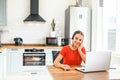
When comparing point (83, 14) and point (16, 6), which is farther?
point (16, 6)

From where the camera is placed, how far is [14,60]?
4961 millimetres

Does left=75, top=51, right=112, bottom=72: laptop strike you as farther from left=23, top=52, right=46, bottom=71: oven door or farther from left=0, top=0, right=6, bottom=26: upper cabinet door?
left=0, top=0, right=6, bottom=26: upper cabinet door

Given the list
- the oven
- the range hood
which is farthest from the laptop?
the range hood

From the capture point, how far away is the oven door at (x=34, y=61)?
5.05m

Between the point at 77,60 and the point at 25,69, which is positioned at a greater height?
the point at 77,60

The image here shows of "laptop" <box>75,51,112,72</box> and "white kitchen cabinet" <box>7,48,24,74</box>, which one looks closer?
"laptop" <box>75,51,112,72</box>

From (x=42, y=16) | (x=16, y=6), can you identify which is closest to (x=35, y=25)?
(x=42, y=16)

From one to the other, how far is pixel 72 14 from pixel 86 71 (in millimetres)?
2848

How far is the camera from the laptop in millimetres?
2270

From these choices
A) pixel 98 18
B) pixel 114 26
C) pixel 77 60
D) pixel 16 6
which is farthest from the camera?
pixel 16 6

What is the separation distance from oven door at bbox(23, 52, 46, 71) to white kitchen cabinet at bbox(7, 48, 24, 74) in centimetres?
15

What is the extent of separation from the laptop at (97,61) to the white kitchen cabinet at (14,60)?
9.37ft

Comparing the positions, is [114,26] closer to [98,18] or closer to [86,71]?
[98,18]

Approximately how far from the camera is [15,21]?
18.2 ft
